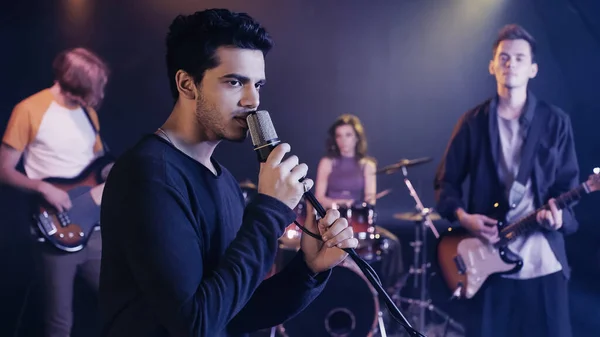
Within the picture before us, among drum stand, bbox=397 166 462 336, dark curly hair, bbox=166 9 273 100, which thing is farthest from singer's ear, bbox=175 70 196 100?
drum stand, bbox=397 166 462 336

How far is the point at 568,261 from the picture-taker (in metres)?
3.60

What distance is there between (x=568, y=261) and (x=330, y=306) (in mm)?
1453

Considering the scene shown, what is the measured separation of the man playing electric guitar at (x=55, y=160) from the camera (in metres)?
3.48

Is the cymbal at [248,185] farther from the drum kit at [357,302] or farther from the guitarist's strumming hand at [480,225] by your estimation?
the guitarist's strumming hand at [480,225]

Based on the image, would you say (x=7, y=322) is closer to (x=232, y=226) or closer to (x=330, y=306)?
(x=330, y=306)

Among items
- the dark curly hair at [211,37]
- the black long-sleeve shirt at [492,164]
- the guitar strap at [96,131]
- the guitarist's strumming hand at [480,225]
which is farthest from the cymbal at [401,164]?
the dark curly hair at [211,37]

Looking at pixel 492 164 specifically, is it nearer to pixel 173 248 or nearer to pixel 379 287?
pixel 379 287

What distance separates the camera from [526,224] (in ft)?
11.2

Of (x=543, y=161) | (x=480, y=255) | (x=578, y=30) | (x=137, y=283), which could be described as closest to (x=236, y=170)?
(x=480, y=255)

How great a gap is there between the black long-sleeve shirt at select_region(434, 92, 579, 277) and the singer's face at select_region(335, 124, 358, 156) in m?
0.57

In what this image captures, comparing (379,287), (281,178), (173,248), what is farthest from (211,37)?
(379,287)

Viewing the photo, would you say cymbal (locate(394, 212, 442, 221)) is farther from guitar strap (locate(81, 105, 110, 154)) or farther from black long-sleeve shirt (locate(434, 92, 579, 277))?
guitar strap (locate(81, 105, 110, 154))

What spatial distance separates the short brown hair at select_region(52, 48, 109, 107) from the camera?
3.68 m

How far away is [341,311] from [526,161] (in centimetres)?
145
